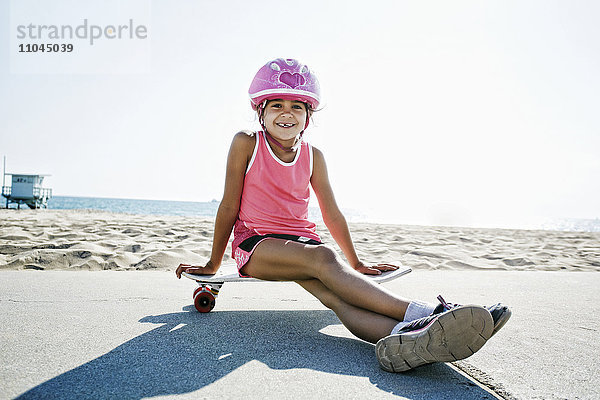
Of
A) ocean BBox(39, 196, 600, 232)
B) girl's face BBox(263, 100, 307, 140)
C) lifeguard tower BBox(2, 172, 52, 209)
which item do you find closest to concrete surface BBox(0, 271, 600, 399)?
girl's face BBox(263, 100, 307, 140)

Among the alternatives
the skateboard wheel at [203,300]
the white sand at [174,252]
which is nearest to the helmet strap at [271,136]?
the skateboard wheel at [203,300]

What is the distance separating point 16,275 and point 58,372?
6.08 feet

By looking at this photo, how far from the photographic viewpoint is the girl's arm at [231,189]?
2.05 meters

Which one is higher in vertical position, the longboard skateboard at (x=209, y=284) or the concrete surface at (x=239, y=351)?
the longboard skateboard at (x=209, y=284)

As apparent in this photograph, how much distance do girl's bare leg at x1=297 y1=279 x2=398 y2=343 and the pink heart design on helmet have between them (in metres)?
0.94

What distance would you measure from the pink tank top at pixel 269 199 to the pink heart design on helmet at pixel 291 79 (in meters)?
0.29

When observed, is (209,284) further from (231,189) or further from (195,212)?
(195,212)

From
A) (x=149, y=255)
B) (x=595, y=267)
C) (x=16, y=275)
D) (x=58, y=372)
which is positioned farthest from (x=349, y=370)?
(x=595, y=267)

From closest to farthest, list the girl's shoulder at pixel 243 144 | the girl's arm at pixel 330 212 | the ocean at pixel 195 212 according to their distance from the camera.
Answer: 1. the girl's shoulder at pixel 243 144
2. the girl's arm at pixel 330 212
3. the ocean at pixel 195 212

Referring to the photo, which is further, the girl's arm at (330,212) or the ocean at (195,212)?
the ocean at (195,212)

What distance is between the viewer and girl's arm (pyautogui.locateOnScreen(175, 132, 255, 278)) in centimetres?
205

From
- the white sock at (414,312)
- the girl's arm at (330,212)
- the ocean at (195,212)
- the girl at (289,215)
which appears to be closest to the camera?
the white sock at (414,312)

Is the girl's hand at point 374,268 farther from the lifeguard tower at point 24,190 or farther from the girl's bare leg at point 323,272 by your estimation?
the lifeguard tower at point 24,190

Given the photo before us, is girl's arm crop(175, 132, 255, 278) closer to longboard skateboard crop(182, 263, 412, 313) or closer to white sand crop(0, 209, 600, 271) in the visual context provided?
longboard skateboard crop(182, 263, 412, 313)
